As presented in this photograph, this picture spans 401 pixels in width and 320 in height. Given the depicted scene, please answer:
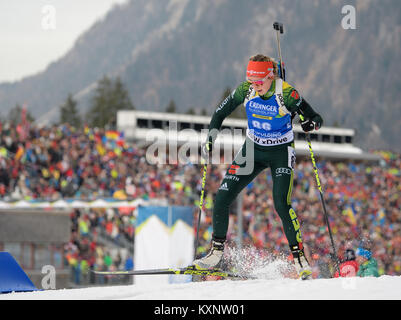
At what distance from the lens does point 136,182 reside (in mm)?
22906

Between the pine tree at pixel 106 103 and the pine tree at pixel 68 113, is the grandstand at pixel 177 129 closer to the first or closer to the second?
the pine tree at pixel 106 103

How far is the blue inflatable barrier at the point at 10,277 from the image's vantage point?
6.64 metres

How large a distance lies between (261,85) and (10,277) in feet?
10.3

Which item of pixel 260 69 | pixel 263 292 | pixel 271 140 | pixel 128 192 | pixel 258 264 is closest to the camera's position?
pixel 263 292

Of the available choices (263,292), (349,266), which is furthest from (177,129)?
(263,292)

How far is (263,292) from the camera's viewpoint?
5.20 metres

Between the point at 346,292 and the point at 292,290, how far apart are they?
426 mm

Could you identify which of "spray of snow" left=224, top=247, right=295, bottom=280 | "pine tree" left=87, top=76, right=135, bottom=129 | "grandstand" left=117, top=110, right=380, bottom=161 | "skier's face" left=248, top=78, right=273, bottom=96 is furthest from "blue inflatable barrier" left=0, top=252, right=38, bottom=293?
"pine tree" left=87, top=76, right=135, bottom=129

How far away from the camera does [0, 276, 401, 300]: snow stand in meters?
4.95

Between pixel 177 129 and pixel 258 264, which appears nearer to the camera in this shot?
pixel 258 264

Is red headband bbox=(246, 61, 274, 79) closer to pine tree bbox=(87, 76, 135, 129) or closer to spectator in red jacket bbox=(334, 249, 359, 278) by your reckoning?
spectator in red jacket bbox=(334, 249, 359, 278)

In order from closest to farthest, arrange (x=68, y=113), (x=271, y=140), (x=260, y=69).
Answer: (x=260, y=69) → (x=271, y=140) → (x=68, y=113)

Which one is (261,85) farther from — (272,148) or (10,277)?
(10,277)
